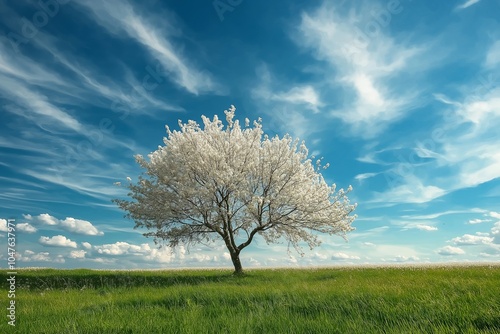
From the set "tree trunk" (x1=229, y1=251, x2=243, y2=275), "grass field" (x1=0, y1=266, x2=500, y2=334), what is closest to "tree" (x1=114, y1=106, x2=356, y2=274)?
"tree trunk" (x1=229, y1=251, x2=243, y2=275)

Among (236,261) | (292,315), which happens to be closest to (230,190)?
(236,261)

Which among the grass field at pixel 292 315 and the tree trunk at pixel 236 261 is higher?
the tree trunk at pixel 236 261

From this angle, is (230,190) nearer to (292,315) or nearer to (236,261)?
(236,261)

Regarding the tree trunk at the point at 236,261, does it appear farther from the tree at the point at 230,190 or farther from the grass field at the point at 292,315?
the grass field at the point at 292,315

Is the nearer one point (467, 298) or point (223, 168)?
point (467, 298)

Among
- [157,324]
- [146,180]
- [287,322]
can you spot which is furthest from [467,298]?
[146,180]

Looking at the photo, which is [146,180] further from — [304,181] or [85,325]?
[85,325]

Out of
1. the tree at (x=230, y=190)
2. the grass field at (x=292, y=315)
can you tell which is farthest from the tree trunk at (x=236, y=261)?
the grass field at (x=292, y=315)

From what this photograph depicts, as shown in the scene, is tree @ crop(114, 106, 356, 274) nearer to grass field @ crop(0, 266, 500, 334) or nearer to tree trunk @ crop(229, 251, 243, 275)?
tree trunk @ crop(229, 251, 243, 275)

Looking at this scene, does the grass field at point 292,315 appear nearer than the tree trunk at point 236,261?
Yes

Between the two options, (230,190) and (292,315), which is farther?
(230,190)

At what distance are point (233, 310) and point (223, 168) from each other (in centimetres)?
1658

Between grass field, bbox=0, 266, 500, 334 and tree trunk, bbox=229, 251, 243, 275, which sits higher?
tree trunk, bbox=229, 251, 243, 275

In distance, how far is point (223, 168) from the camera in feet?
82.4
